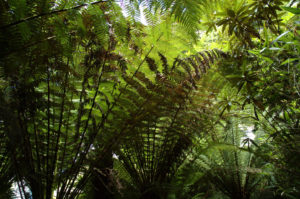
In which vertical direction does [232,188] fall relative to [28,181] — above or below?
below

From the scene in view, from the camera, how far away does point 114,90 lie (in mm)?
1257

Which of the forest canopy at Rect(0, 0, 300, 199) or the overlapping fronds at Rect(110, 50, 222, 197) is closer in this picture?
the forest canopy at Rect(0, 0, 300, 199)

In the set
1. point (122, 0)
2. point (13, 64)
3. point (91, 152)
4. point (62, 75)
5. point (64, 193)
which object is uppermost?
point (122, 0)

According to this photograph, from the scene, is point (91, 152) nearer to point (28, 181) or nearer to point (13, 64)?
point (28, 181)

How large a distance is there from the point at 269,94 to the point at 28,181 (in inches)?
61.2

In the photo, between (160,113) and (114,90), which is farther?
(114,90)

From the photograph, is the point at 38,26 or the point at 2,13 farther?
the point at 38,26

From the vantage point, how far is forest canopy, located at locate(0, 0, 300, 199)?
83cm

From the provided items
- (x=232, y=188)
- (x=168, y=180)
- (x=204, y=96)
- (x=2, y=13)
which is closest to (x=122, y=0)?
(x=2, y=13)

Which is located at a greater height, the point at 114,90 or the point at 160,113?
the point at 114,90

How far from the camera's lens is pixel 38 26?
771 mm

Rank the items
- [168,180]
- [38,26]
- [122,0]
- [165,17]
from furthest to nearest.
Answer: [168,180], [165,17], [122,0], [38,26]

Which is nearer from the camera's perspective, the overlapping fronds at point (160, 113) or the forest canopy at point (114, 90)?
the forest canopy at point (114, 90)

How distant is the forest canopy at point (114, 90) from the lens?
32.5 inches
